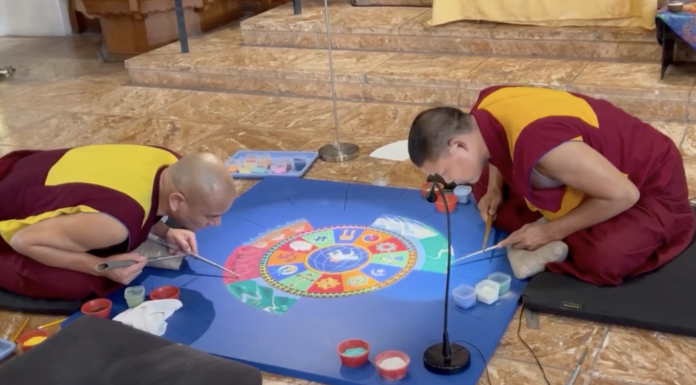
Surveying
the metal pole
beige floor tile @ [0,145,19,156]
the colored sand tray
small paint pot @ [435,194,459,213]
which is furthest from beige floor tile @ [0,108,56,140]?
small paint pot @ [435,194,459,213]

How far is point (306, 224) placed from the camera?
3.00 m

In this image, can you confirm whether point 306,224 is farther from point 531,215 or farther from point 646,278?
point 646,278

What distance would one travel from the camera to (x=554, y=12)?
4.48m

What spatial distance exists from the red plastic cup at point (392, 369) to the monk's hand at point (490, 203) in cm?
81

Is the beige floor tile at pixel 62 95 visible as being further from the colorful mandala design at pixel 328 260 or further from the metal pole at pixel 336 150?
the colorful mandala design at pixel 328 260

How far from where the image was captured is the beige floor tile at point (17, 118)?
14.6ft

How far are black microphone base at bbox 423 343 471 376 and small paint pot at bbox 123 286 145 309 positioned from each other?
3.13ft

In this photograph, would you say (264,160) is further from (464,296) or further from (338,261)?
(464,296)

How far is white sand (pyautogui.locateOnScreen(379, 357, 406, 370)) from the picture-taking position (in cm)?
207

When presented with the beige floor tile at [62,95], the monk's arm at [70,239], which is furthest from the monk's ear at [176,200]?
the beige floor tile at [62,95]

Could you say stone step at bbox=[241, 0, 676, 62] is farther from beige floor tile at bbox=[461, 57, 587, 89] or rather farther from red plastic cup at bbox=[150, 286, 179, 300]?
red plastic cup at bbox=[150, 286, 179, 300]

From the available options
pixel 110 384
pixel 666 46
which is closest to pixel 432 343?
pixel 110 384

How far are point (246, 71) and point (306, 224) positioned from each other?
2012 mm

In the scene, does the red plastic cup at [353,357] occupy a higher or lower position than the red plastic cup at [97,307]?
higher
